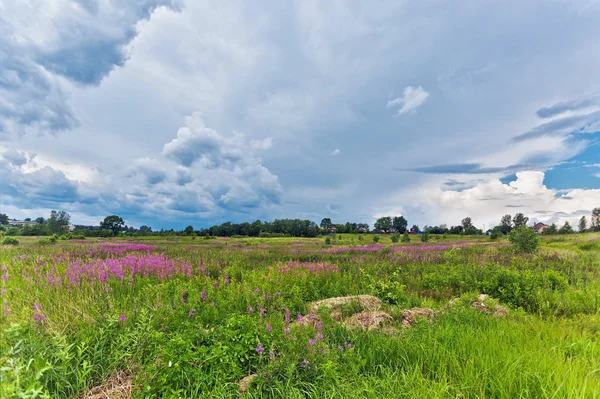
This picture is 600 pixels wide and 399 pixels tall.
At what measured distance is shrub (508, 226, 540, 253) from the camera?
17.9m

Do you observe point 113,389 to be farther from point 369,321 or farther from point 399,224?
point 399,224

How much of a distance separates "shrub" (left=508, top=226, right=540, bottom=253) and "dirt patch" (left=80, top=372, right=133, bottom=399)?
23.4 m

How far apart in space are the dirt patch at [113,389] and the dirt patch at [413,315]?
420 cm

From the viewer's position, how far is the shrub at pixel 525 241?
58.6 feet

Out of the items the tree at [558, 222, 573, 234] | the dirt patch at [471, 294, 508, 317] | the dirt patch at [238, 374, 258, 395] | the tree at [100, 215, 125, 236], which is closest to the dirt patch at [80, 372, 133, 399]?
the dirt patch at [238, 374, 258, 395]

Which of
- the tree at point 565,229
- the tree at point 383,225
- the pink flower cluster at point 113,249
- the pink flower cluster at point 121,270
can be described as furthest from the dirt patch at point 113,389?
the tree at point 383,225

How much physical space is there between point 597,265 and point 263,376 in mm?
17058

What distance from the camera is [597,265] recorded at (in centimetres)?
1195

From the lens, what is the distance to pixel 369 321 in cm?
456

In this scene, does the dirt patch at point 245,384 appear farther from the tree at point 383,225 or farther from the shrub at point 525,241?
the tree at point 383,225

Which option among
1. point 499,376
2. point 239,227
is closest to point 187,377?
point 499,376

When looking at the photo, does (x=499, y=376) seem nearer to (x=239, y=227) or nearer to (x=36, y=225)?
(x=36, y=225)

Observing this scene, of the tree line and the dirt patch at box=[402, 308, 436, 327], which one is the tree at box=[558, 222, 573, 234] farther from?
the dirt patch at box=[402, 308, 436, 327]

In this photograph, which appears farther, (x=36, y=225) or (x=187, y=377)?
(x=36, y=225)
